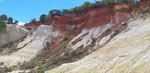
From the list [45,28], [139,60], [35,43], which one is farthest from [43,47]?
[139,60]

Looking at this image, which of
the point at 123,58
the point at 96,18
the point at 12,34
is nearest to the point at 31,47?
the point at 12,34

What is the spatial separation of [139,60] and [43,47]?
92.5 ft

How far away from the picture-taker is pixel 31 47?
3950 centimetres

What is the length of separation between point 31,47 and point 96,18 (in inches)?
578

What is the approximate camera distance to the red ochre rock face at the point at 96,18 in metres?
30.0

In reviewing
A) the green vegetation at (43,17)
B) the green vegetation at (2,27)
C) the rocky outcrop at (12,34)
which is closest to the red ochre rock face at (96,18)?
the rocky outcrop at (12,34)

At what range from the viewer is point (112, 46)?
1875cm

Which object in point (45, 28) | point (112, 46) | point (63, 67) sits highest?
point (45, 28)

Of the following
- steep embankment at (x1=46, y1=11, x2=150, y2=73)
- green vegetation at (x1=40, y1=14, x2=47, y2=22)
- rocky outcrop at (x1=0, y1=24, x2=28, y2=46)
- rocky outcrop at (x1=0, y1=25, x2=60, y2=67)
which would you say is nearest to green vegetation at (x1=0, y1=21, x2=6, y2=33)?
rocky outcrop at (x1=0, y1=24, x2=28, y2=46)

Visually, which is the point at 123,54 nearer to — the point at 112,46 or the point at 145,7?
the point at 112,46

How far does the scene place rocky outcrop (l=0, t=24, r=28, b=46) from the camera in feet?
155

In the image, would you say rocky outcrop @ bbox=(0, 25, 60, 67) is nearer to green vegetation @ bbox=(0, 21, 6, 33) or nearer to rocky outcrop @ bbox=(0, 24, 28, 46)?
rocky outcrop @ bbox=(0, 24, 28, 46)

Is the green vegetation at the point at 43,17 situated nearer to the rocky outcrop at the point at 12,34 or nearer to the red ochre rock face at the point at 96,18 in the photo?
the rocky outcrop at the point at 12,34

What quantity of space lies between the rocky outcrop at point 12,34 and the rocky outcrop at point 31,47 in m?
3.90
